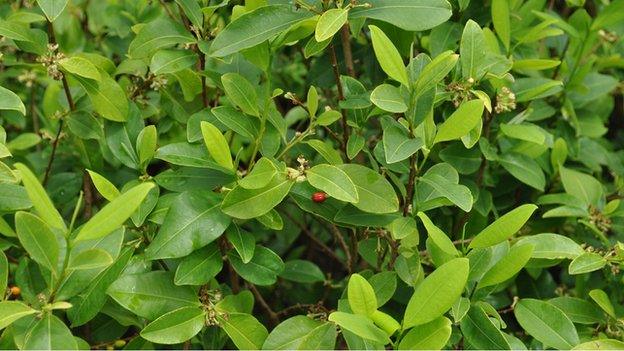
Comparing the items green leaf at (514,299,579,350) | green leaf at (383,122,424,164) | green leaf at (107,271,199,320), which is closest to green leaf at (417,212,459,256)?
green leaf at (383,122,424,164)

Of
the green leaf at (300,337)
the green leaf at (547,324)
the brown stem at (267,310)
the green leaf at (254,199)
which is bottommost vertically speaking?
the brown stem at (267,310)

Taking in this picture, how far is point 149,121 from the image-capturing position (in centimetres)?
201

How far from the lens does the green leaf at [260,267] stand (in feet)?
4.67

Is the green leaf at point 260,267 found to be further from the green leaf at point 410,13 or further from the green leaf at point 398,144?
the green leaf at point 410,13

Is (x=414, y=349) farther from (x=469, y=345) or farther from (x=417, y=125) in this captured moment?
(x=417, y=125)

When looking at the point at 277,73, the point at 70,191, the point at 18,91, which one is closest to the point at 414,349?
the point at 70,191

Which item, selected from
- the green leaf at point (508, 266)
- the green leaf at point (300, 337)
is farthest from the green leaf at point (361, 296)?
the green leaf at point (508, 266)

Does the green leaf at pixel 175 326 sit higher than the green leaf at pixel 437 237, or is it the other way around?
the green leaf at pixel 437 237

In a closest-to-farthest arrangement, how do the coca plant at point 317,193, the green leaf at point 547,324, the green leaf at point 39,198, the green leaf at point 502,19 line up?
the green leaf at point 39,198
the coca plant at point 317,193
the green leaf at point 547,324
the green leaf at point 502,19

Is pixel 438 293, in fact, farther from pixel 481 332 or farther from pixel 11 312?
pixel 11 312

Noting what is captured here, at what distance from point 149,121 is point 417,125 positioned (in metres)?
0.90

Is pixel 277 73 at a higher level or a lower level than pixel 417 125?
lower

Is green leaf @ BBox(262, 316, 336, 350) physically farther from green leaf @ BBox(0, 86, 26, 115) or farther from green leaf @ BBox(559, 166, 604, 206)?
green leaf @ BBox(559, 166, 604, 206)

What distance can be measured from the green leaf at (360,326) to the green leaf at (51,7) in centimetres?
73
